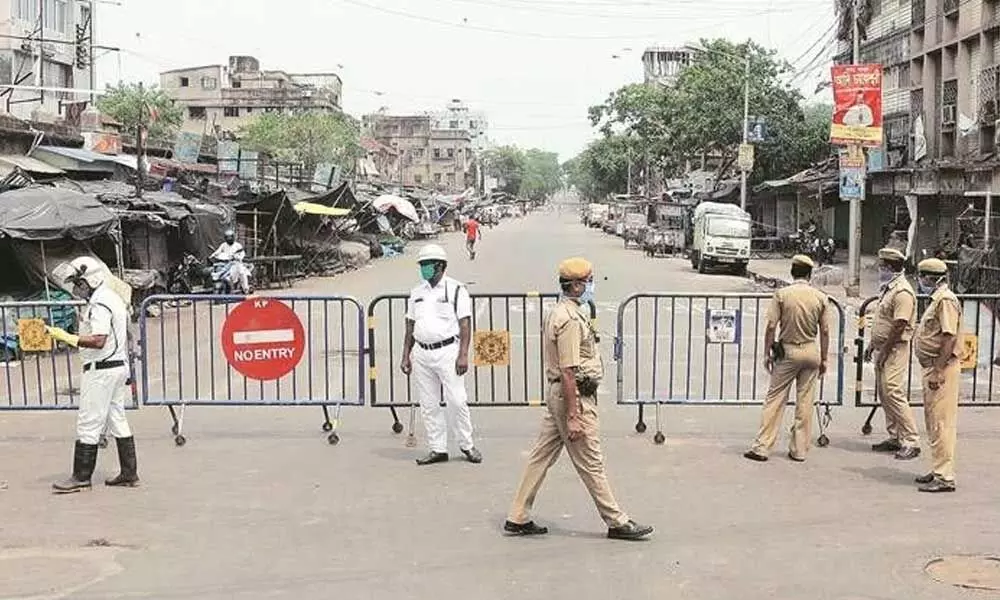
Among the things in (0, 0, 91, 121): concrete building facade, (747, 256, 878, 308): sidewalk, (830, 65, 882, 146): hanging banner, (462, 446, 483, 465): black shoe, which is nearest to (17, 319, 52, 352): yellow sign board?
(462, 446, 483, 465): black shoe

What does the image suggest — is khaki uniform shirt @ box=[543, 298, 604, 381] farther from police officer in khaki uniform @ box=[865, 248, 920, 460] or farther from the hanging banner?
the hanging banner

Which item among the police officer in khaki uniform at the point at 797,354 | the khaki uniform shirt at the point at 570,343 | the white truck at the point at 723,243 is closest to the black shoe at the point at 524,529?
the khaki uniform shirt at the point at 570,343

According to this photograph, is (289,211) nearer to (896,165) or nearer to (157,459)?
(896,165)

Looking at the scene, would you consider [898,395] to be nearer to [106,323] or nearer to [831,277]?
[106,323]

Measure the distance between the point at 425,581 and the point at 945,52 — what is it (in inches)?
1025

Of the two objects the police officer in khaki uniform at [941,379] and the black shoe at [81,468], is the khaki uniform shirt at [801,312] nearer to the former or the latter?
the police officer in khaki uniform at [941,379]

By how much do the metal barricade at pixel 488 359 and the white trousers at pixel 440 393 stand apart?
0.19 m

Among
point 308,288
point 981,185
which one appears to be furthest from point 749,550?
point 308,288

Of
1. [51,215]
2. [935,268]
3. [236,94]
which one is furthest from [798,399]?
[236,94]

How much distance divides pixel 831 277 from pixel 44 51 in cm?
3094

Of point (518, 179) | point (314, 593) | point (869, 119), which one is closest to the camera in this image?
point (314, 593)

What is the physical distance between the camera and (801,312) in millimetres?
8336

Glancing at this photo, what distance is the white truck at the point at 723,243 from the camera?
34.4 meters

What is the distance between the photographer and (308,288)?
28391 mm
